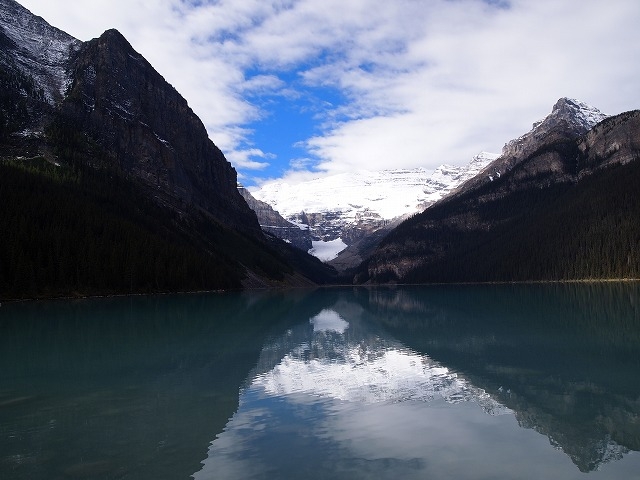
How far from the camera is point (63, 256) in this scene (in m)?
96.9

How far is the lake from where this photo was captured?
559 inches

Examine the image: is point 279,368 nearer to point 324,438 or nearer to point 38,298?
point 324,438

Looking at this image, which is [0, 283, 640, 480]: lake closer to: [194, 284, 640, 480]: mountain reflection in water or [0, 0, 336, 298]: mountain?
[194, 284, 640, 480]: mountain reflection in water

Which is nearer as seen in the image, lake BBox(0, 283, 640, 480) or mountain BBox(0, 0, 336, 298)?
lake BBox(0, 283, 640, 480)

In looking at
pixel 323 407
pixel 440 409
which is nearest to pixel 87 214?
pixel 323 407

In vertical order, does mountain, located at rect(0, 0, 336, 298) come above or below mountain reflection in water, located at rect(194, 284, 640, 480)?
above

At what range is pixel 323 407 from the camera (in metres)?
20.8

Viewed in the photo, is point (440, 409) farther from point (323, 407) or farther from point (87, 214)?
point (87, 214)

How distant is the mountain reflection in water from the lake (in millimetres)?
80

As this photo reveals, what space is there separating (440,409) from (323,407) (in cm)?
464

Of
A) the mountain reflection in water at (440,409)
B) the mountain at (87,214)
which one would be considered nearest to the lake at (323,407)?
the mountain reflection in water at (440,409)

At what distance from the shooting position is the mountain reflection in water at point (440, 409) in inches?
563

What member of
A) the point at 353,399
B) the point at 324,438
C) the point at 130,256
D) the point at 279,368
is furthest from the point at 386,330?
the point at 130,256

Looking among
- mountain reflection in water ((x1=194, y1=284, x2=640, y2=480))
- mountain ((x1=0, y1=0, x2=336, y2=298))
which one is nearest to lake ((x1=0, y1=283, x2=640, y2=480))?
mountain reflection in water ((x1=194, y1=284, x2=640, y2=480))
